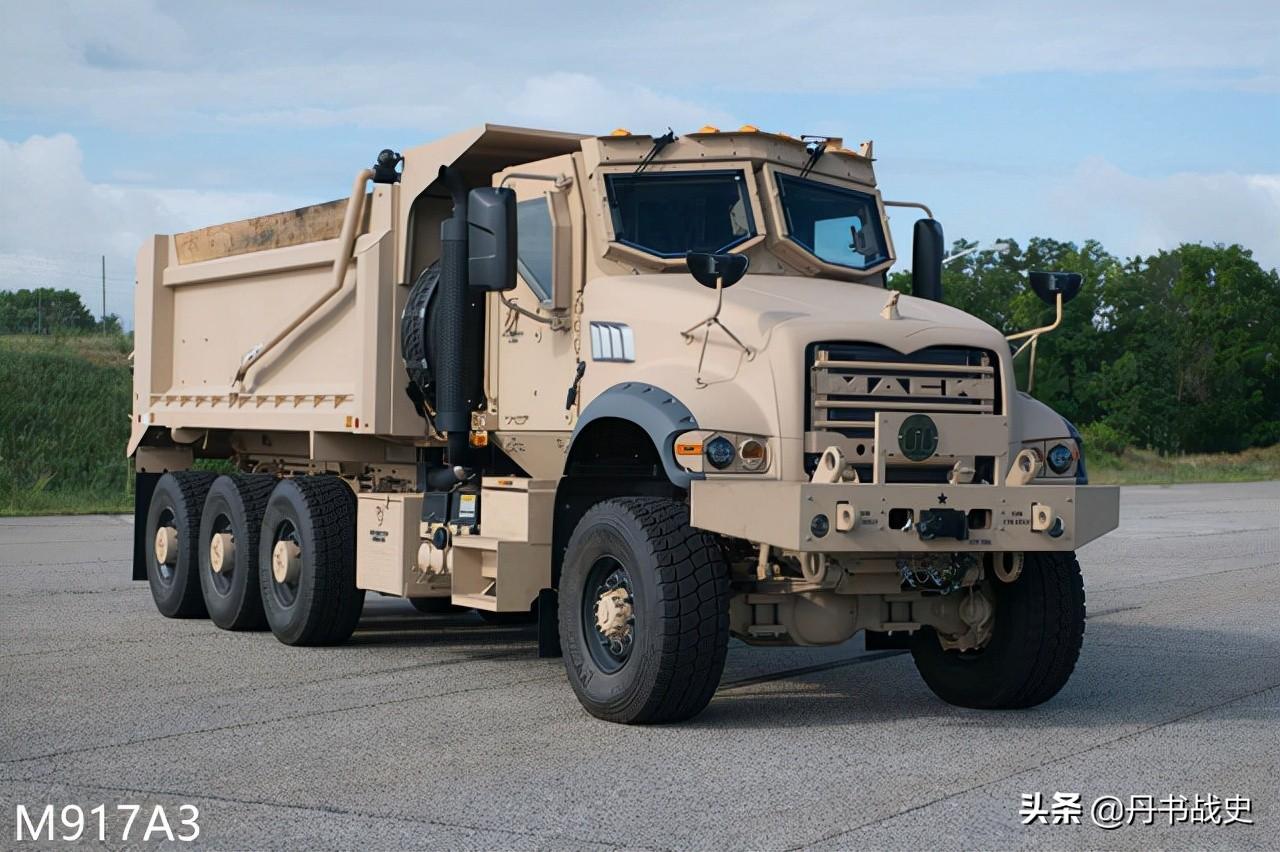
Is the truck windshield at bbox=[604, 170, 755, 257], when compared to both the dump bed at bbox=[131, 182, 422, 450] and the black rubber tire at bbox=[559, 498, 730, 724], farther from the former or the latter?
the dump bed at bbox=[131, 182, 422, 450]

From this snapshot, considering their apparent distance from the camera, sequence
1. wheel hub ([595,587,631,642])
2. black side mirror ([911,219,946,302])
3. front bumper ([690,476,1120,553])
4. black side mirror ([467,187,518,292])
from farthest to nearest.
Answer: black side mirror ([911,219,946,302]) → black side mirror ([467,187,518,292]) → wheel hub ([595,587,631,642]) → front bumper ([690,476,1120,553])

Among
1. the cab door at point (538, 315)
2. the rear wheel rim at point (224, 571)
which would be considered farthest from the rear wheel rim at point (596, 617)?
the rear wheel rim at point (224, 571)

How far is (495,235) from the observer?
9555 millimetres

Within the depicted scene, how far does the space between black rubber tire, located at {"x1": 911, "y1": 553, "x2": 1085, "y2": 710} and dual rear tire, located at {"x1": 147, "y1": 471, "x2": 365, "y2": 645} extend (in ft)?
15.1

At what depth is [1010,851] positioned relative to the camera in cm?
618

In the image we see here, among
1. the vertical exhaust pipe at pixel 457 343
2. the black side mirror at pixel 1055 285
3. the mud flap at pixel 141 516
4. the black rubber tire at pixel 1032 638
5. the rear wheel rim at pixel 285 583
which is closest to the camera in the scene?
the black rubber tire at pixel 1032 638

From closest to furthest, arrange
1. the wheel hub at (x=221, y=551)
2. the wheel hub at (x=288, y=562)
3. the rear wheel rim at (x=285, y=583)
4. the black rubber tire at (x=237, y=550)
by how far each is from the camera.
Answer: the wheel hub at (x=288, y=562), the rear wheel rim at (x=285, y=583), the black rubber tire at (x=237, y=550), the wheel hub at (x=221, y=551)

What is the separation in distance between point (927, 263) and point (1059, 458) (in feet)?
7.78

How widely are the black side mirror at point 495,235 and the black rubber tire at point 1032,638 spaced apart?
3.22 m

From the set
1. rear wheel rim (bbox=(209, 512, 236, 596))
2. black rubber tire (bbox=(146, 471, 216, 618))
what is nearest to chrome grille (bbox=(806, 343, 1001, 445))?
rear wheel rim (bbox=(209, 512, 236, 596))

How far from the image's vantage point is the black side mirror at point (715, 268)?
27.2ft

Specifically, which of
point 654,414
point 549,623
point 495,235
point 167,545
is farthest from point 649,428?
point 167,545

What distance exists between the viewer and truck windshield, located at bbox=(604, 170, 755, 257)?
9852 millimetres

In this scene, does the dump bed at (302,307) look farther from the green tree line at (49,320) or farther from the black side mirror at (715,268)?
the green tree line at (49,320)
